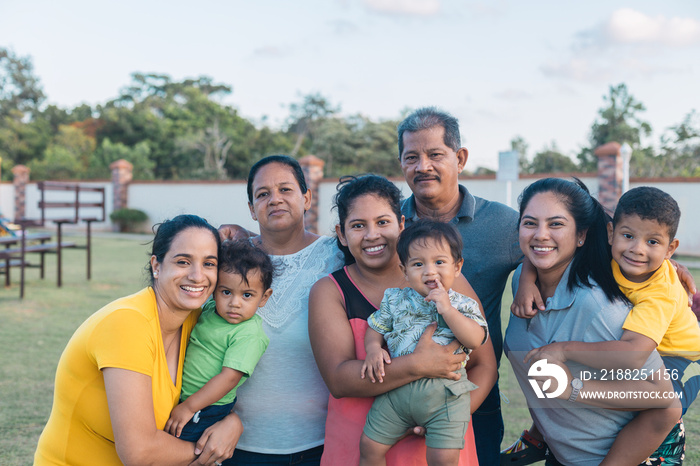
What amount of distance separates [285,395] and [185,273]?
63 cm

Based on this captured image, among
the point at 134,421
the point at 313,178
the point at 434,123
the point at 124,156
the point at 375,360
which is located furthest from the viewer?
the point at 124,156

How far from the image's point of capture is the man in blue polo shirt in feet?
8.44

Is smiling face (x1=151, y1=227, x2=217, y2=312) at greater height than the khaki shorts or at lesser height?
greater

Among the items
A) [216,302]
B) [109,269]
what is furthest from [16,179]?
[216,302]

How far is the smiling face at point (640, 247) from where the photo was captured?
6.48 ft

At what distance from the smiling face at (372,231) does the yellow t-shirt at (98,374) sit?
726 mm

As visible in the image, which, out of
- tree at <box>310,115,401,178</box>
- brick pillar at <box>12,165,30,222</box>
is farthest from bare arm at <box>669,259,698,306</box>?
brick pillar at <box>12,165,30,222</box>

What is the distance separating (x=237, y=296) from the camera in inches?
80.4

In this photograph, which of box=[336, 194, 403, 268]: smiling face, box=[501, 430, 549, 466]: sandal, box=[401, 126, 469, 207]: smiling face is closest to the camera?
box=[336, 194, 403, 268]: smiling face

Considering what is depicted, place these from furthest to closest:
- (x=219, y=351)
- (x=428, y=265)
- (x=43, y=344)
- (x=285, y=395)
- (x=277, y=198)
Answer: (x=43, y=344) < (x=277, y=198) < (x=285, y=395) < (x=219, y=351) < (x=428, y=265)

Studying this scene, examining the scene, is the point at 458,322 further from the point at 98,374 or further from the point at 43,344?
the point at 43,344

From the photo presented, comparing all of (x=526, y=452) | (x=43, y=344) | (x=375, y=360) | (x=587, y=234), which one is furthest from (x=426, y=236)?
(x=43, y=344)

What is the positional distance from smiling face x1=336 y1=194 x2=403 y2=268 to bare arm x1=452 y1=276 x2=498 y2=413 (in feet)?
0.91

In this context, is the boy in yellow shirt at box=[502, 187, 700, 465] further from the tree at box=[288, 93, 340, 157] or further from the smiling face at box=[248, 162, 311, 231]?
the tree at box=[288, 93, 340, 157]
